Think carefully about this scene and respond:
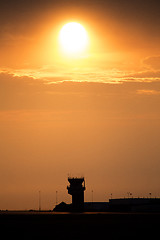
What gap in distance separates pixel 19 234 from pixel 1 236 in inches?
153

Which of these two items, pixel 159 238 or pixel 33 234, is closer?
pixel 159 238

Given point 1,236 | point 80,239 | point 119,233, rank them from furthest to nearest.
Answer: point 119,233 → point 1,236 → point 80,239

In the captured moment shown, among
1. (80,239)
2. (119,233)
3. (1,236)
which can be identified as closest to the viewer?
(80,239)

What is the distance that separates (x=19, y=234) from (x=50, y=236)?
16.1 feet

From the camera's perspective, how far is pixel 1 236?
2596 inches

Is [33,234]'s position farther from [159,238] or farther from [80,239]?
[159,238]

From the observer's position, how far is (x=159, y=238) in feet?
204

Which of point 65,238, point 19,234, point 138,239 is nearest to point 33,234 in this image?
point 19,234

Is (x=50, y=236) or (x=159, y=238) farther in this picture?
(x=50, y=236)

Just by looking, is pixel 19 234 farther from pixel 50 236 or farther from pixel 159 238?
pixel 159 238

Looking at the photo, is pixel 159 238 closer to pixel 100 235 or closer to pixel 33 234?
pixel 100 235

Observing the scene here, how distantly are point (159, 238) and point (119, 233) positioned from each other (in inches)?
349

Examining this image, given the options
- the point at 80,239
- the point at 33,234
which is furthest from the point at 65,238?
the point at 33,234

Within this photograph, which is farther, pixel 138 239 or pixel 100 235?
pixel 100 235
